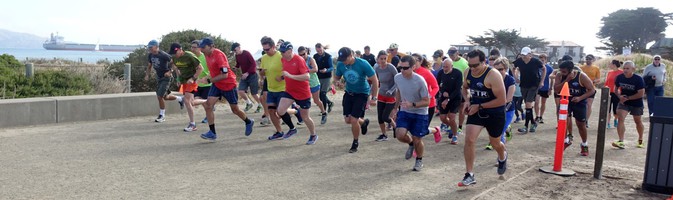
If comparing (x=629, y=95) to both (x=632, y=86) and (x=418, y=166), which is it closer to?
(x=632, y=86)

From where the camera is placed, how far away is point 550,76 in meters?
11.6

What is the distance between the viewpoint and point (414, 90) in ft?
22.1

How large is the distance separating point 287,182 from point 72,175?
2352mm

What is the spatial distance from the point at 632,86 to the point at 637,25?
8459cm

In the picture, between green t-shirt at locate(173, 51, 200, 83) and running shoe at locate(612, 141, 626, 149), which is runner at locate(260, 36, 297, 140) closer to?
green t-shirt at locate(173, 51, 200, 83)

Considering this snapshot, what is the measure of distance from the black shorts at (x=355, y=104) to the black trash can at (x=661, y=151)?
3.67m

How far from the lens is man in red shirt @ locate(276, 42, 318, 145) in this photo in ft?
26.6

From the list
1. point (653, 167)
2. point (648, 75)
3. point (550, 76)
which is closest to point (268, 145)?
point (653, 167)

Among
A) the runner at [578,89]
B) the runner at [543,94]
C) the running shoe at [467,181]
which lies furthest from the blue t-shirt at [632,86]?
the running shoe at [467,181]

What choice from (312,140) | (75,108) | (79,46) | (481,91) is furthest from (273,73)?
(79,46)

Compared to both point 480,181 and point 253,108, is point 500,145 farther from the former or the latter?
point 253,108

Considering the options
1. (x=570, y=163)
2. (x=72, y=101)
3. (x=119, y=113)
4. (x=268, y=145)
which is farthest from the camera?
(x=119, y=113)

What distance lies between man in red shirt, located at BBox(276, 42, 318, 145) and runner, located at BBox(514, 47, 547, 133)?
4701 mm

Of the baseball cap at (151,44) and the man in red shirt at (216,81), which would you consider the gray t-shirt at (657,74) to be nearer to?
the man in red shirt at (216,81)
